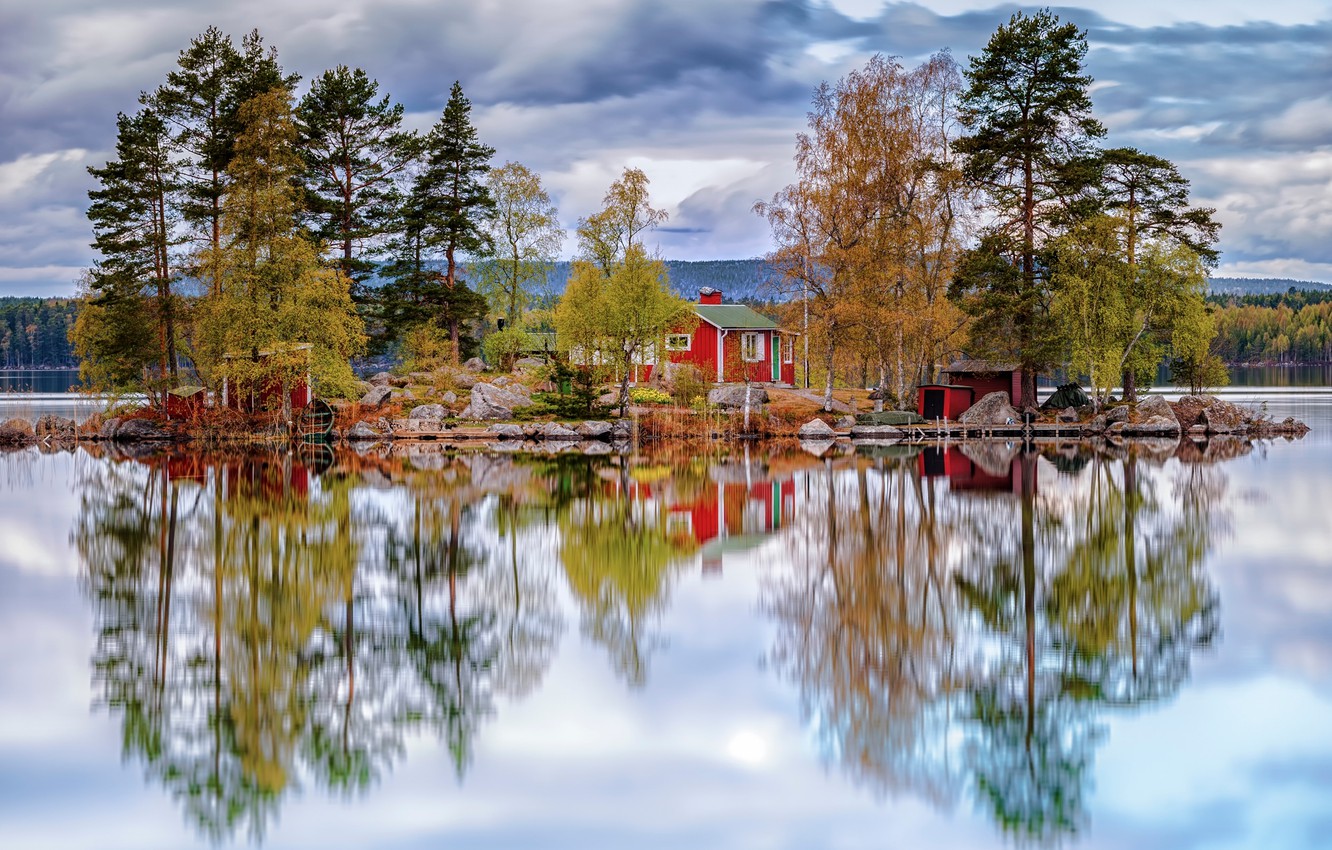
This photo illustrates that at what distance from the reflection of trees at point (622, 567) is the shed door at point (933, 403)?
77.4 feet

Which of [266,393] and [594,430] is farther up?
[266,393]

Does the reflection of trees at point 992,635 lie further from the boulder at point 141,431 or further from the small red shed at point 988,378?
the boulder at point 141,431

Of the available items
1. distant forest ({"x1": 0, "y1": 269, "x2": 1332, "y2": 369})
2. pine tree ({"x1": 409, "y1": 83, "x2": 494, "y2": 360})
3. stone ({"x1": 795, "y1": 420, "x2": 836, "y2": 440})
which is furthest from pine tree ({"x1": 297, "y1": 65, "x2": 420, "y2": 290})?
distant forest ({"x1": 0, "y1": 269, "x2": 1332, "y2": 369})

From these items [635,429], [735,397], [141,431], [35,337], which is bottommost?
[635,429]

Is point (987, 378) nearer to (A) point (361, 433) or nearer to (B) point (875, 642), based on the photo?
(A) point (361, 433)

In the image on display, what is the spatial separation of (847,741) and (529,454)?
30351 mm

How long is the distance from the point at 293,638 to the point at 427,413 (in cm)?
3410

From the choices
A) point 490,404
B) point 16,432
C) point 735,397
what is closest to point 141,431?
point 16,432

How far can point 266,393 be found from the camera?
43562 mm

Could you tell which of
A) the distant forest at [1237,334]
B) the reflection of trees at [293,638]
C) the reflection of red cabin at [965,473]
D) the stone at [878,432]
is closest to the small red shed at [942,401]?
the stone at [878,432]

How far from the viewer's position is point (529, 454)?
1540 inches

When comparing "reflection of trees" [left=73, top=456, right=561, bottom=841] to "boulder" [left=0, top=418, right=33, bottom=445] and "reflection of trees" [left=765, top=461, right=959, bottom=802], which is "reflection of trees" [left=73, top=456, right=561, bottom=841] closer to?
"reflection of trees" [left=765, top=461, right=959, bottom=802]

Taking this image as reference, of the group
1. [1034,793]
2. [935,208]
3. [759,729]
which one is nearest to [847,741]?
[759,729]

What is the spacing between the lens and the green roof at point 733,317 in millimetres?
54250
